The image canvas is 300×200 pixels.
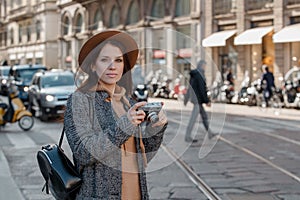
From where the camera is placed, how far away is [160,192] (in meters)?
7.11

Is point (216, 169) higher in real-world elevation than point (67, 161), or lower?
lower

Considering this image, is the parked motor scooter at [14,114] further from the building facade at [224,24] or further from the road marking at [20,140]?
the building facade at [224,24]

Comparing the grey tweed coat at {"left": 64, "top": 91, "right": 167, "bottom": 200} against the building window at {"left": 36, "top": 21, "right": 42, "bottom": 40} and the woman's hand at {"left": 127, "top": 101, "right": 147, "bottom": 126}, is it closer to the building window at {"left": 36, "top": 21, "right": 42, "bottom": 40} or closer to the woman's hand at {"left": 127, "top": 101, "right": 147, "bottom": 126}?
the woman's hand at {"left": 127, "top": 101, "right": 147, "bottom": 126}

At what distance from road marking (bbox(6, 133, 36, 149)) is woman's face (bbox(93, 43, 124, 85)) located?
8781 millimetres

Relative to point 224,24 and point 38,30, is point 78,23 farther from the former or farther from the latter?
point 224,24

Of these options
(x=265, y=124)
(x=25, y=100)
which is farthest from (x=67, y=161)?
(x=25, y=100)

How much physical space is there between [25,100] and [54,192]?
778 inches

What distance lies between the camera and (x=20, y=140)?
12727mm

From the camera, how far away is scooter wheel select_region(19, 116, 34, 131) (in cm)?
1469

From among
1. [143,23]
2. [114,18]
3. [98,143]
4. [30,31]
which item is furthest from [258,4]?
[30,31]

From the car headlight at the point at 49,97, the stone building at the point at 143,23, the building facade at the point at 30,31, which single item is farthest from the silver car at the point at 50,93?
the building facade at the point at 30,31

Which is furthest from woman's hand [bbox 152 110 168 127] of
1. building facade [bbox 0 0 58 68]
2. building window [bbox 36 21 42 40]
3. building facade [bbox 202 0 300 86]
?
building window [bbox 36 21 42 40]

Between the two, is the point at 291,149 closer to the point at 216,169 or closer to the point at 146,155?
the point at 216,169

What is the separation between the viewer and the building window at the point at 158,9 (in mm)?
34206
